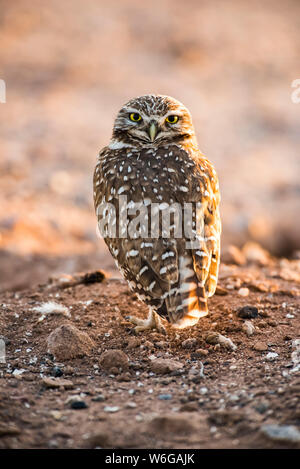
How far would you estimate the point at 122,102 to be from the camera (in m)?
12.3

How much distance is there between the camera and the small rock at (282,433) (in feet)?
10.5

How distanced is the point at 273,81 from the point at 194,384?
442 inches

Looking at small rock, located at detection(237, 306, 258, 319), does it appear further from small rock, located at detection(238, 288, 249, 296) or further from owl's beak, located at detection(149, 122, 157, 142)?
owl's beak, located at detection(149, 122, 157, 142)

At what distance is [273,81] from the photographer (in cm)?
1399

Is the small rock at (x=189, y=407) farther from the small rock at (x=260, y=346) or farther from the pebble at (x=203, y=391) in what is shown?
the small rock at (x=260, y=346)

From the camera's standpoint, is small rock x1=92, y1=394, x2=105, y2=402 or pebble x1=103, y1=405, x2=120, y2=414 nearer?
pebble x1=103, y1=405, x2=120, y2=414

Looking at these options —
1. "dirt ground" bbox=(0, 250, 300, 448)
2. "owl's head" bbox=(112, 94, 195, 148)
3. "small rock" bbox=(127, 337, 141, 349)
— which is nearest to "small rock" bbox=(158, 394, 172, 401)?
"dirt ground" bbox=(0, 250, 300, 448)

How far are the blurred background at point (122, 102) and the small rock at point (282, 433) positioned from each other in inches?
165

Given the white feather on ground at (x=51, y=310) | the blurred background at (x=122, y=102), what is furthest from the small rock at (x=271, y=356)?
the blurred background at (x=122, y=102)

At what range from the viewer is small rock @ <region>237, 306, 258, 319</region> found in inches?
214

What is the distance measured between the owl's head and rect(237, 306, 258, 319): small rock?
1.75 m
